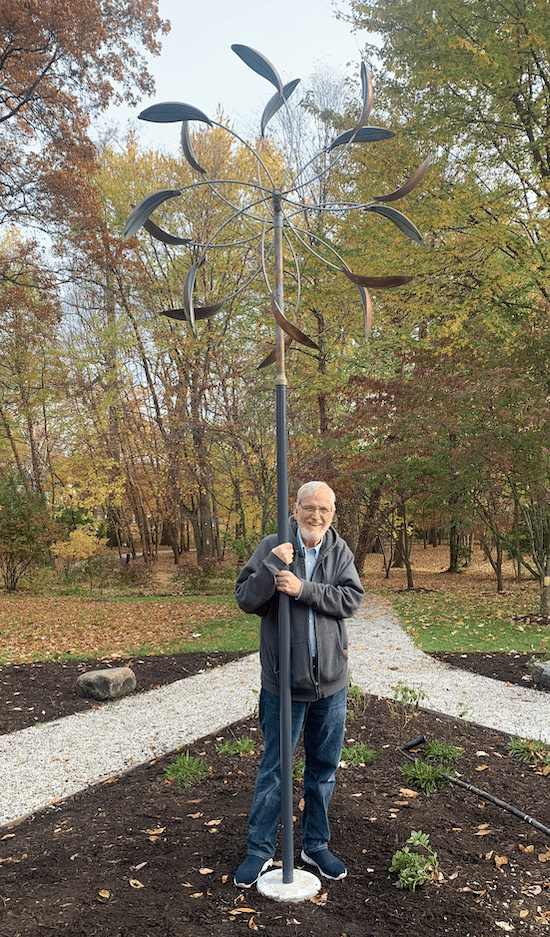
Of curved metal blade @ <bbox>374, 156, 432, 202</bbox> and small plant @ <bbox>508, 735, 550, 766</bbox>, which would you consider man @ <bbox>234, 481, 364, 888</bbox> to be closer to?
curved metal blade @ <bbox>374, 156, 432, 202</bbox>

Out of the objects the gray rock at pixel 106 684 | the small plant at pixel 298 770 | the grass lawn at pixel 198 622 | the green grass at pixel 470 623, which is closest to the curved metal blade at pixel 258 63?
the small plant at pixel 298 770

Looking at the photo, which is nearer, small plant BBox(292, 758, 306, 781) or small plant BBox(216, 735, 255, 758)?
small plant BBox(292, 758, 306, 781)

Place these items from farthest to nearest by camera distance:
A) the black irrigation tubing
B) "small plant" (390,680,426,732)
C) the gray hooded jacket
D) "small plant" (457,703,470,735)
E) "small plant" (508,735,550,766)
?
1. "small plant" (390,680,426,732)
2. "small plant" (457,703,470,735)
3. "small plant" (508,735,550,766)
4. the black irrigation tubing
5. the gray hooded jacket

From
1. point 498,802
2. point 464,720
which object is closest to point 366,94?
point 498,802

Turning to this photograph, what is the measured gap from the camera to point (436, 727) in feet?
15.6

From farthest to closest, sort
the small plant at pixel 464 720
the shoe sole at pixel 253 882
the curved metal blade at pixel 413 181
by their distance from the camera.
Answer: the small plant at pixel 464 720, the shoe sole at pixel 253 882, the curved metal blade at pixel 413 181

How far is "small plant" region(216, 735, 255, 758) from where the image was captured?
4.39m

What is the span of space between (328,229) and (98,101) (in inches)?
171

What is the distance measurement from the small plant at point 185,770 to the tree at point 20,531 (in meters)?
11.4

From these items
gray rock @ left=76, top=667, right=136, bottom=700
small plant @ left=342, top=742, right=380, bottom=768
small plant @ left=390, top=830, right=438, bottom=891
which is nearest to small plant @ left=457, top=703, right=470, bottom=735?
small plant @ left=342, top=742, right=380, bottom=768

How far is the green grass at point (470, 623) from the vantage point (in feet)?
26.1

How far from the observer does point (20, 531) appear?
572 inches

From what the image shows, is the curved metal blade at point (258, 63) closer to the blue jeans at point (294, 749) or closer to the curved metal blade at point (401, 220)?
the curved metal blade at point (401, 220)

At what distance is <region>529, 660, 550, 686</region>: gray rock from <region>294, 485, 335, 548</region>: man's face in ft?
14.4
